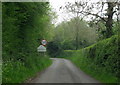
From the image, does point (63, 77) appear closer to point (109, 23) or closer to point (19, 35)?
point (19, 35)

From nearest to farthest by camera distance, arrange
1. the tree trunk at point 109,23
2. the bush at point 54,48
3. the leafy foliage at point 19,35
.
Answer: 1. the leafy foliage at point 19,35
2. the tree trunk at point 109,23
3. the bush at point 54,48

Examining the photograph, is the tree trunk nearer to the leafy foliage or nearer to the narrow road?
the narrow road

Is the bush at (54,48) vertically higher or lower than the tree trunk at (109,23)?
lower

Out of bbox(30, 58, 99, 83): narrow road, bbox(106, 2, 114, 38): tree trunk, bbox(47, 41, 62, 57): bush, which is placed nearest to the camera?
bbox(30, 58, 99, 83): narrow road

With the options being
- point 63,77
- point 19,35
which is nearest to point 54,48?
point 19,35

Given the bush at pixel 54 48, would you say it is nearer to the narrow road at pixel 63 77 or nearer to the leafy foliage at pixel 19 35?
the leafy foliage at pixel 19 35

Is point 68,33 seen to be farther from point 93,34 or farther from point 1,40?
point 1,40

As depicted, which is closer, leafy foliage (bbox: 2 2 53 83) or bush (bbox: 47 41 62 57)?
leafy foliage (bbox: 2 2 53 83)

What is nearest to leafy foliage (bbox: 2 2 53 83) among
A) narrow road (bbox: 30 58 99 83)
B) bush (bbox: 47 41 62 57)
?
narrow road (bbox: 30 58 99 83)

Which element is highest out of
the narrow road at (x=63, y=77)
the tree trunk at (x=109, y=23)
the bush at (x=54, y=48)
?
the tree trunk at (x=109, y=23)

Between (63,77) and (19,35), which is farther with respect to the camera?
(19,35)

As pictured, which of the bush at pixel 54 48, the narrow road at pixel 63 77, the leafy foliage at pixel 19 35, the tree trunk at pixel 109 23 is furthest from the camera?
the bush at pixel 54 48

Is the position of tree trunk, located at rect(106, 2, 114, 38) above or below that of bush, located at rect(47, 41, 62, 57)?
above

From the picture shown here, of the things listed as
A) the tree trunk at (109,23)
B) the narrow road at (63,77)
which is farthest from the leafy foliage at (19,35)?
the tree trunk at (109,23)
